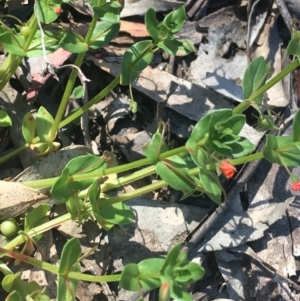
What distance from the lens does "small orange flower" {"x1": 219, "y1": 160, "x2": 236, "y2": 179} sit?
2.01 meters

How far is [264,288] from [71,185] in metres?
1.20

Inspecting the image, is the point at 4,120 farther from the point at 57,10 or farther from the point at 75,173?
the point at 57,10

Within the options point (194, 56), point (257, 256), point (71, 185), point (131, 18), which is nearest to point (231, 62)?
point (194, 56)

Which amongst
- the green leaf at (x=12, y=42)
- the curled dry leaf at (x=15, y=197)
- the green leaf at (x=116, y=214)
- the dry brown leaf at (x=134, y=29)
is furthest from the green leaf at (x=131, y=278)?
the dry brown leaf at (x=134, y=29)

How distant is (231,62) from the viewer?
11.1ft

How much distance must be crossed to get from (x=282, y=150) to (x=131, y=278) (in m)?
0.80

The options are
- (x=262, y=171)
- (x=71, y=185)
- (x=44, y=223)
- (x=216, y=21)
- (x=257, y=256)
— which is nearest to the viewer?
(x=71, y=185)

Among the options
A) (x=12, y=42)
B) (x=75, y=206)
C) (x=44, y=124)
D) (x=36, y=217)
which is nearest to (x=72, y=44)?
(x=12, y=42)

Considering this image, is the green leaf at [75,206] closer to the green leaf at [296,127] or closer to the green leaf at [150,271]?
the green leaf at [150,271]

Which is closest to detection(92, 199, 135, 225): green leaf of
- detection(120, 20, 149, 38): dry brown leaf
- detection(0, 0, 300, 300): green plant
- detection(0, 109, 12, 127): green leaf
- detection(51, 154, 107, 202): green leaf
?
detection(0, 0, 300, 300): green plant

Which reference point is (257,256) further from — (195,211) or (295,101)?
(295,101)

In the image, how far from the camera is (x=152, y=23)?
2590 millimetres

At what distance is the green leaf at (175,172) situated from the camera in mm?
2330

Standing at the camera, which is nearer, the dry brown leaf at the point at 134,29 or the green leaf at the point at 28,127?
the green leaf at the point at 28,127
